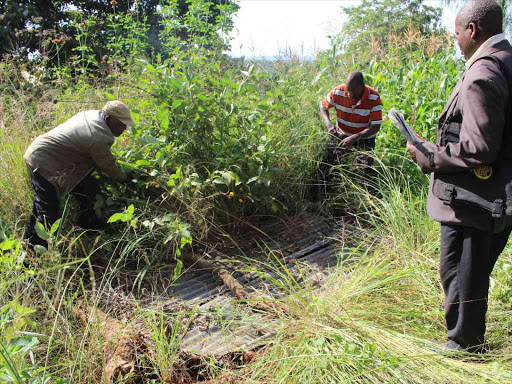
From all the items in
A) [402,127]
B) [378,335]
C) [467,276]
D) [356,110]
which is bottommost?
[378,335]

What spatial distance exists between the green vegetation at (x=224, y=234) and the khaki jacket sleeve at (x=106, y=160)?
14cm

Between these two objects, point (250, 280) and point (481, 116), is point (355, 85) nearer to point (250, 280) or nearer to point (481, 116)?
point (250, 280)

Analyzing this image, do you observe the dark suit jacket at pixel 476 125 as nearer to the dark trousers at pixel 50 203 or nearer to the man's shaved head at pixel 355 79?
the man's shaved head at pixel 355 79

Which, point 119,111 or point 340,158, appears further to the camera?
point 340,158

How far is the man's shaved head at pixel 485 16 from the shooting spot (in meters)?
2.38

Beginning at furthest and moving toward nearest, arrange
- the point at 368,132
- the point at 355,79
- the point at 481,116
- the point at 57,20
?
the point at 57,20 → the point at 368,132 → the point at 355,79 → the point at 481,116

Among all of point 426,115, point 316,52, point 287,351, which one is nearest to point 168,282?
point 287,351

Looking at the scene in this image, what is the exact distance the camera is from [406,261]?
3.66 m

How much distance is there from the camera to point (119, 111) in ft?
13.3

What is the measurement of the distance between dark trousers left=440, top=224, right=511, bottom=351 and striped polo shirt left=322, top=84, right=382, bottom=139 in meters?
2.77

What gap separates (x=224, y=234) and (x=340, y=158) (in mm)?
1972

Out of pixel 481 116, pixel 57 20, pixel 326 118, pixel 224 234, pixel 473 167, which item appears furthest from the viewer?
pixel 57 20

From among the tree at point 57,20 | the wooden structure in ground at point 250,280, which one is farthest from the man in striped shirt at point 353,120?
the tree at point 57,20

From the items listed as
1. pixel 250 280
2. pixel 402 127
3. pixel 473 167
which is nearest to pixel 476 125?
pixel 473 167
